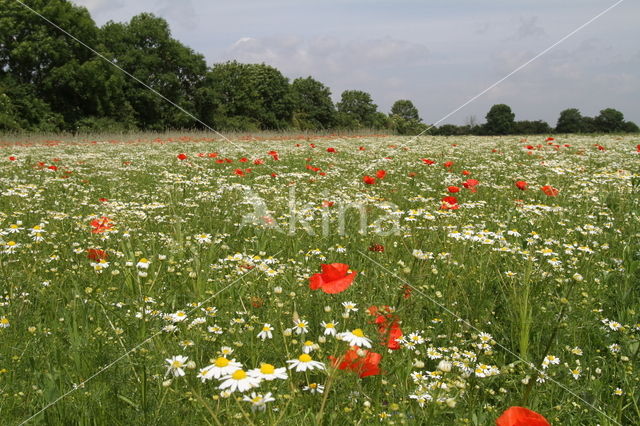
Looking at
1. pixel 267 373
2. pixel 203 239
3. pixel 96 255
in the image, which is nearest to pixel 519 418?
pixel 267 373

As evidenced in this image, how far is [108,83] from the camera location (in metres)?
40.5

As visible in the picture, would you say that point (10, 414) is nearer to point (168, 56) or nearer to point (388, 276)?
point (388, 276)

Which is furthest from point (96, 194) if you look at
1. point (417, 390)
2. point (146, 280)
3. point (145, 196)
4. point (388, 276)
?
point (417, 390)

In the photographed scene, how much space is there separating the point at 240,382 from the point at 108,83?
44559mm

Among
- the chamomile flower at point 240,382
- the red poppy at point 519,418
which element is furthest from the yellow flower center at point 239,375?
the red poppy at point 519,418

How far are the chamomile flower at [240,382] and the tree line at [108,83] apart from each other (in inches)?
1167

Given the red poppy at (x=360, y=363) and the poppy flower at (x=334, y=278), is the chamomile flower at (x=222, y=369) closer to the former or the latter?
the red poppy at (x=360, y=363)

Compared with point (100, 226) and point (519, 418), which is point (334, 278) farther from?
point (100, 226)

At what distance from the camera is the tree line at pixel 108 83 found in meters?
35.6

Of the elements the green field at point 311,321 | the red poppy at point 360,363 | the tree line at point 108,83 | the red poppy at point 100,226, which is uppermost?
the tree line at point 108,83

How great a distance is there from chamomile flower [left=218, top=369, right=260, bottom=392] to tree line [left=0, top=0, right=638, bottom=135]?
2965 cm

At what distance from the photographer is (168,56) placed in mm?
45531

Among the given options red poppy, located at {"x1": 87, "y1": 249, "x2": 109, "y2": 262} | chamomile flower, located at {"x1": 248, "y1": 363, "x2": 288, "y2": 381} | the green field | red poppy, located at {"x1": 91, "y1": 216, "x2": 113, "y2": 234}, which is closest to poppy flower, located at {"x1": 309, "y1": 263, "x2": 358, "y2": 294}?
the green field

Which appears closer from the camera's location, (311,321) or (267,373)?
(267,373)
